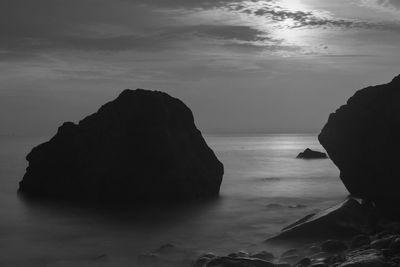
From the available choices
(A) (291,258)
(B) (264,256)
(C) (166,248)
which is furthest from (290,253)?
(C) (166,248)

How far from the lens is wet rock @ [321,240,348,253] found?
17.0 m

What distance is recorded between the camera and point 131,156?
33969 millimetres

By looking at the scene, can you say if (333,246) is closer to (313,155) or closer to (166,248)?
(166,248)

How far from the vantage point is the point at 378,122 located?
26.7 meters

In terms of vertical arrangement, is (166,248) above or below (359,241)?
below

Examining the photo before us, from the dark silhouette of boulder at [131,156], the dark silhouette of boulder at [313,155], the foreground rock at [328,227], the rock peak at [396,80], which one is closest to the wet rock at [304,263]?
the foreground rock at [328,227]

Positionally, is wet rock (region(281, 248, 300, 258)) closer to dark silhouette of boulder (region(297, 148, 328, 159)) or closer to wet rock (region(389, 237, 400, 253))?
wet rock (region(389, 237, 400, 253))

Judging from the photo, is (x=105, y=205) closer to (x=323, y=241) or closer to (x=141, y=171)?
(x=141, y=171)

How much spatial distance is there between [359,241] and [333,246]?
1174 mm

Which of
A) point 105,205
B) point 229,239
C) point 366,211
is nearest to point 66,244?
point 229,239

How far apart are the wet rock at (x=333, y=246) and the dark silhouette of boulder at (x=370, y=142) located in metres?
9.26

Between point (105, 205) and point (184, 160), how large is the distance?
601 cm

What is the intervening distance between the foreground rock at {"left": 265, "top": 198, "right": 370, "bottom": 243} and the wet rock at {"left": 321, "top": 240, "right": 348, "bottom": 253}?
1.55 meters

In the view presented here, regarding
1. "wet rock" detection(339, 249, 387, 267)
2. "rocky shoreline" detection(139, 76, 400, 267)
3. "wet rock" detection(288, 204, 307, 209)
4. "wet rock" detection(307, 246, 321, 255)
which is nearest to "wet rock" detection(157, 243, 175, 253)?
"rocky shoreline" detection(139, 76, 400, 267)
